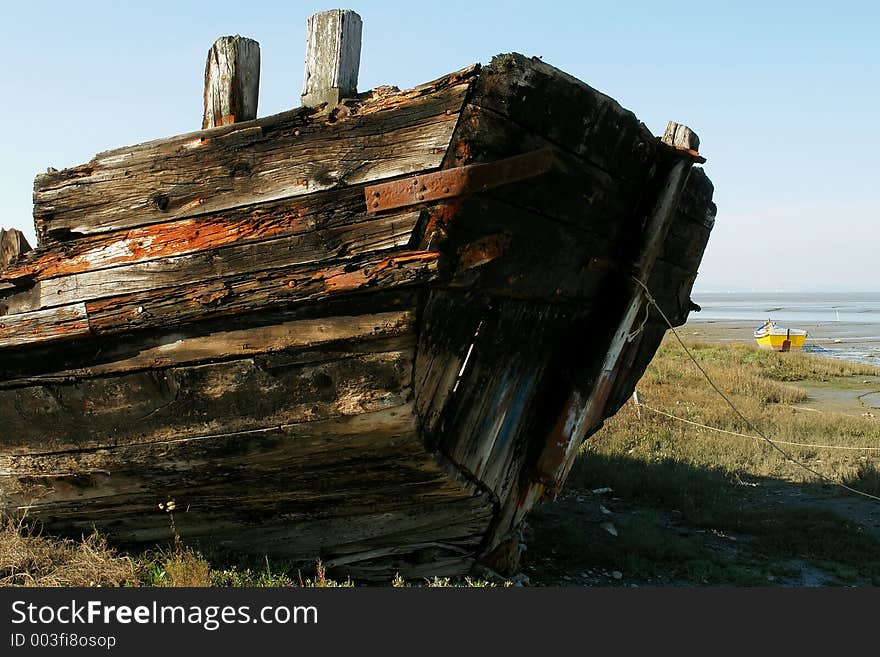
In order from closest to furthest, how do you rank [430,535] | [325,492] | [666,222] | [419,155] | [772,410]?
[419,155] → [325,492] → [430,535] → [666,222] → [772,410]

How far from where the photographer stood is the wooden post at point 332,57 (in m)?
3.80

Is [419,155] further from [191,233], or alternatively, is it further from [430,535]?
[430,535]

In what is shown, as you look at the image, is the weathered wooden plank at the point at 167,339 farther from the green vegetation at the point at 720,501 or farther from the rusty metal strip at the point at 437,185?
the green vegetation at the point at 720,501

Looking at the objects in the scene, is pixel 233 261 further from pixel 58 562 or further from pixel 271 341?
pixel 58 562

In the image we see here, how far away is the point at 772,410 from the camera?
1372 cm

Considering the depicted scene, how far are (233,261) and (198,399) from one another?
714mm

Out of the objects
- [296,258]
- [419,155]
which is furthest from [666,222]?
[296,258]

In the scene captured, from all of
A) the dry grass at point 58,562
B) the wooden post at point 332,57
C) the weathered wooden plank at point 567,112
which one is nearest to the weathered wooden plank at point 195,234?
the wooden post at point 332,57

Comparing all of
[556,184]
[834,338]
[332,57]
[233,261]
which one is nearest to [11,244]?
[233,261]

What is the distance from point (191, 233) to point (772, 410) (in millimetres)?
12062

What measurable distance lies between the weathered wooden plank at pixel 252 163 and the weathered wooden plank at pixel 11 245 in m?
0.75

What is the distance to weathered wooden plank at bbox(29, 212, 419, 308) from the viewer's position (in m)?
3.56

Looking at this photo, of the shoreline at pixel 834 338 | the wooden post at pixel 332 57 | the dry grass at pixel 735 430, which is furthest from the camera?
the shoreline at pixel 834 338

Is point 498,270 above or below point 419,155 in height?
below
